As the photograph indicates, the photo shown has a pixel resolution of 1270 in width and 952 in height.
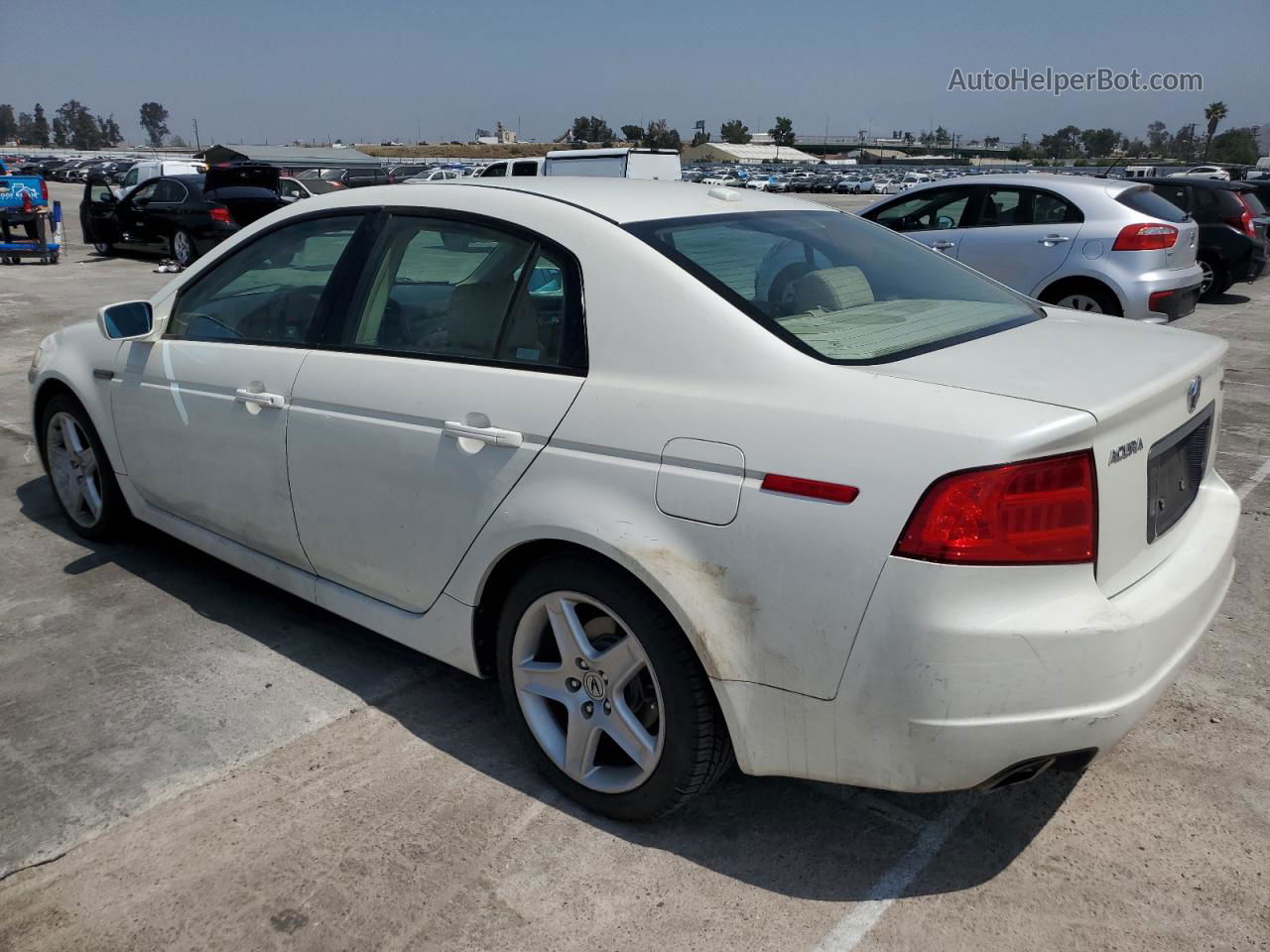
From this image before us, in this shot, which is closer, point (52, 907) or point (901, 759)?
point (901, 759)

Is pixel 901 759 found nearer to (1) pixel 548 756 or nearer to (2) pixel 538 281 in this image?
(1) pixel 548 756

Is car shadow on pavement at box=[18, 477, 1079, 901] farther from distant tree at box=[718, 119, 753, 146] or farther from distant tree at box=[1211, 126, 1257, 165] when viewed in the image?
distant tree at box=[718, 119, 753, 146]

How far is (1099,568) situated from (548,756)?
4.83ft

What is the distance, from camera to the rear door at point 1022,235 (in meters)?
8.82

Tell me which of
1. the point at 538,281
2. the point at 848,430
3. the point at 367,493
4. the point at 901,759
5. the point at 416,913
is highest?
the point at 538,281

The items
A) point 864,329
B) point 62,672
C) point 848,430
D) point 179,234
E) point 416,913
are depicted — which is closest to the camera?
point 848,430

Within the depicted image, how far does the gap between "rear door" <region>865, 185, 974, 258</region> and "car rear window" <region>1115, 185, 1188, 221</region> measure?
1.30 meters

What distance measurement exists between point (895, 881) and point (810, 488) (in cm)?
104

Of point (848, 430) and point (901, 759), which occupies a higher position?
point (848, 430)

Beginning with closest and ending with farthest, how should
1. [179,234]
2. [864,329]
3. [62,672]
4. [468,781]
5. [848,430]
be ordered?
[848,430] → [864,329] → [468,781] → [62,672] → [179,234]

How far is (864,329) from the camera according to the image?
266 cm

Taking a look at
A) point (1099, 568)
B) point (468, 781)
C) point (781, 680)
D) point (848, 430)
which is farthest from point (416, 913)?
point (1099, 568)

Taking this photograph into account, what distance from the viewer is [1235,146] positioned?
95062 mm

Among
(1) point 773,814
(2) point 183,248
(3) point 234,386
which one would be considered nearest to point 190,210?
(2) point 183,248
